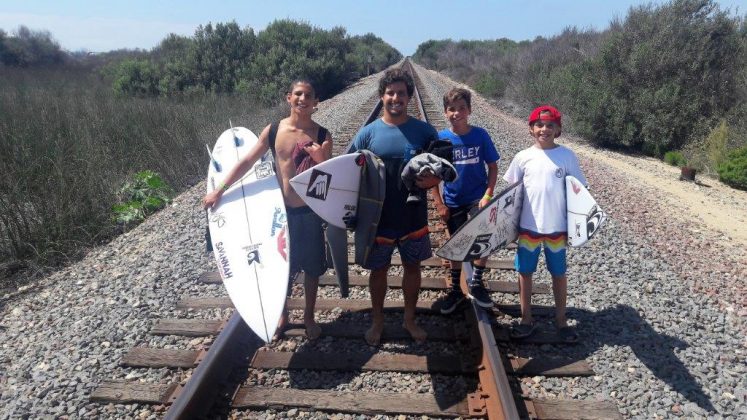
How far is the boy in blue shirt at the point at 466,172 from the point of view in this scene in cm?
371

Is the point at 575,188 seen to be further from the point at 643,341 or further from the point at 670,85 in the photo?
the point at 670,85

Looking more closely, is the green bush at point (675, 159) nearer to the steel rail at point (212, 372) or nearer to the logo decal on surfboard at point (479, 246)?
the logo decal on surfboard at point (479, 246)

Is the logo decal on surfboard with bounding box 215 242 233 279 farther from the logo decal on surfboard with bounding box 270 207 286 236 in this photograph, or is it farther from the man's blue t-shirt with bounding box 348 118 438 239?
the man's blue t-shirt with bounding box 348 118 438 239

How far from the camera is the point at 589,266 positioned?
504cm

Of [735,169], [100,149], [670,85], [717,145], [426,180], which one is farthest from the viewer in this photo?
[670,85]

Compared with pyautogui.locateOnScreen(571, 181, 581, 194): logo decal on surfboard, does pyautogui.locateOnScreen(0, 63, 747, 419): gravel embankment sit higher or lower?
lower

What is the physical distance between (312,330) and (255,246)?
767 mm

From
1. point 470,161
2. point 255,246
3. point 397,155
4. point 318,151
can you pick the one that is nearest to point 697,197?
point 470,161

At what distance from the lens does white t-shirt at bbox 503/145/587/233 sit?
11.7ft

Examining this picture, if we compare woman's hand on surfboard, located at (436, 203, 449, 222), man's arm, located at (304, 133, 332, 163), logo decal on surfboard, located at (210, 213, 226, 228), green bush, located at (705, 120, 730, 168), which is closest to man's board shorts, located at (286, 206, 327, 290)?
man's arm, located at (304, 133, 332, 163)

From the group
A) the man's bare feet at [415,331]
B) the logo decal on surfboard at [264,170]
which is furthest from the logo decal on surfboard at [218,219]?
the man's bare feet at [415,331]

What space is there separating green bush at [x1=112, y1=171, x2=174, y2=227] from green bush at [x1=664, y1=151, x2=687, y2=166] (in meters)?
11.0

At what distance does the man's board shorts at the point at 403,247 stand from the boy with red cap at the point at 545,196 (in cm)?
78

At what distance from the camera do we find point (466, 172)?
12.8 feet
